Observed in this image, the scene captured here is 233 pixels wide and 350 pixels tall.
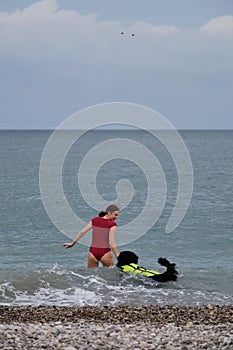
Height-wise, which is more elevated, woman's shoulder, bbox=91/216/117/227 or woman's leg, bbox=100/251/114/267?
woman's shoulder, bbox=91/216/117/227

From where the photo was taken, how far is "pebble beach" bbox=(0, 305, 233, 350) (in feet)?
30.5

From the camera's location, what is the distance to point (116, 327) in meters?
10.5

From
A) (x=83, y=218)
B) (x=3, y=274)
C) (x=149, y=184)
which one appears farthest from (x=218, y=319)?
(x=149, y=184)

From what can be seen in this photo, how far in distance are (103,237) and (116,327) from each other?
5.85m

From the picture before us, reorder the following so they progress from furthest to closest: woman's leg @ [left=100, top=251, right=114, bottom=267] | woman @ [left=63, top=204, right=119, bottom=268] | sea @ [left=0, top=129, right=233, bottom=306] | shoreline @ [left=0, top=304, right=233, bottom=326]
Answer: woman's leg @ [left=100, top=251, right=114, bottom=267] < woman @ [left=63, top=204, right=119, bottom=268] < sea @ [left=0, top=129, right=233, bottom=306] < shoreline @ [left=0, top=304, right=233, bottom=326]

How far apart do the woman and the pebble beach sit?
2892 mm

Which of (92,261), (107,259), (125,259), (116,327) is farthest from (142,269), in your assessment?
(116,327)

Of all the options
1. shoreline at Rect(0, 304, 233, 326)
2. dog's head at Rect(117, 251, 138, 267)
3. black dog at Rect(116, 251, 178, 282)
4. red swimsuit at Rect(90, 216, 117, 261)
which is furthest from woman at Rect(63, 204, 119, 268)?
shoreline at Rect(0, 304, 233, 326)

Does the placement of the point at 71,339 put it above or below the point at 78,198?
below

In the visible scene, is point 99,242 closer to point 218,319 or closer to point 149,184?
point 218,319

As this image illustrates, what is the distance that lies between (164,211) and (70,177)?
3113 cm

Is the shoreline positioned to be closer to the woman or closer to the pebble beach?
the pebble beach

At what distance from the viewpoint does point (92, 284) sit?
52.9 feet

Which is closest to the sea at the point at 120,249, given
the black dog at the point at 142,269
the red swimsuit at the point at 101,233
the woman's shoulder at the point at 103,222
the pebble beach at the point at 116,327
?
the black dog at the point at 142,269
